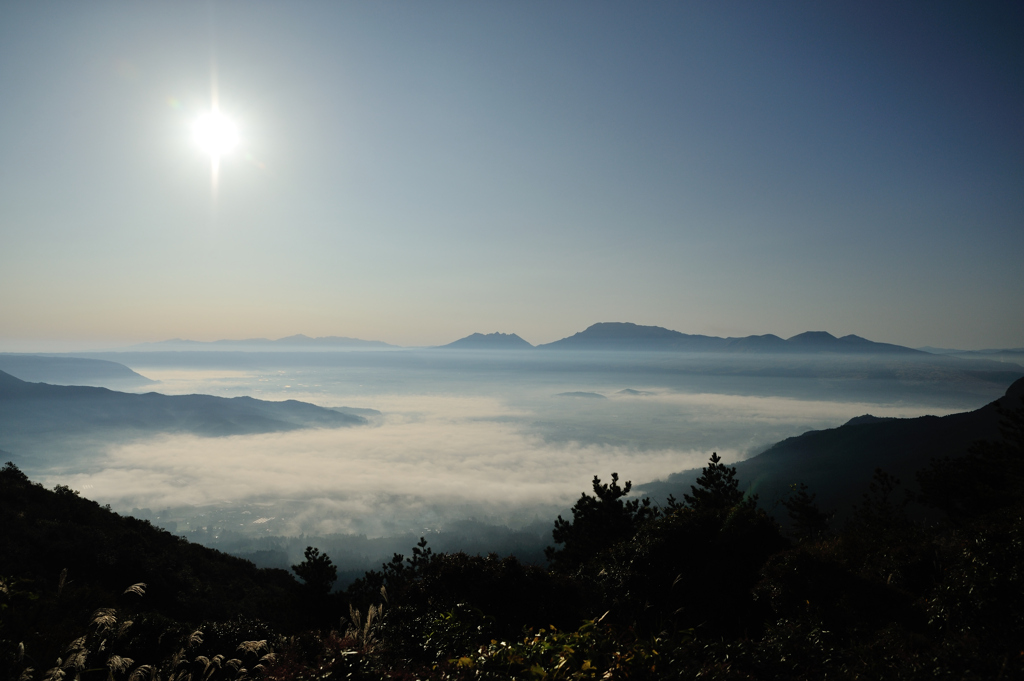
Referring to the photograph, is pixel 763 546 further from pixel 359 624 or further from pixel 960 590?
pixel 359 624

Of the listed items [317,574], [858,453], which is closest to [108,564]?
[317,574]

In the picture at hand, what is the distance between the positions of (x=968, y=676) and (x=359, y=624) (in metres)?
8.97

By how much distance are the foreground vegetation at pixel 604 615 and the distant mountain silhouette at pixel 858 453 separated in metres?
117

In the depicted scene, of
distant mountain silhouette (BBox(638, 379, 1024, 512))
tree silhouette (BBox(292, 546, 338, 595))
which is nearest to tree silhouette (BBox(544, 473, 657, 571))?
tree silhouette (BBox(292, 546, 338, 595))

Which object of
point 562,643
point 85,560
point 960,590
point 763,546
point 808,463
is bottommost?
point 808,463

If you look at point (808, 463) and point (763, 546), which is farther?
point (808, 463)

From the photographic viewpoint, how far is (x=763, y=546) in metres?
12.6

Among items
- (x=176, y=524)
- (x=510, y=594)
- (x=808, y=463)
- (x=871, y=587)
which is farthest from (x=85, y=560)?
(x=176, y=524)

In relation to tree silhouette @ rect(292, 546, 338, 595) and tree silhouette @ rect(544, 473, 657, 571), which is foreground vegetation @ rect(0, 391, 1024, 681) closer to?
tree silhouette @ rect(292, 546, 338, 595)

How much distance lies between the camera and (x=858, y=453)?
143 meters

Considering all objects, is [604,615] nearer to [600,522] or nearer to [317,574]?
[317,574]

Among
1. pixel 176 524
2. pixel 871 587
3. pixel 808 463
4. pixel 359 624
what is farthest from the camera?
pixel 176 524

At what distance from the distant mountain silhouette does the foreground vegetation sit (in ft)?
385

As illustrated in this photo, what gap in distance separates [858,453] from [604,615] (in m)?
180
